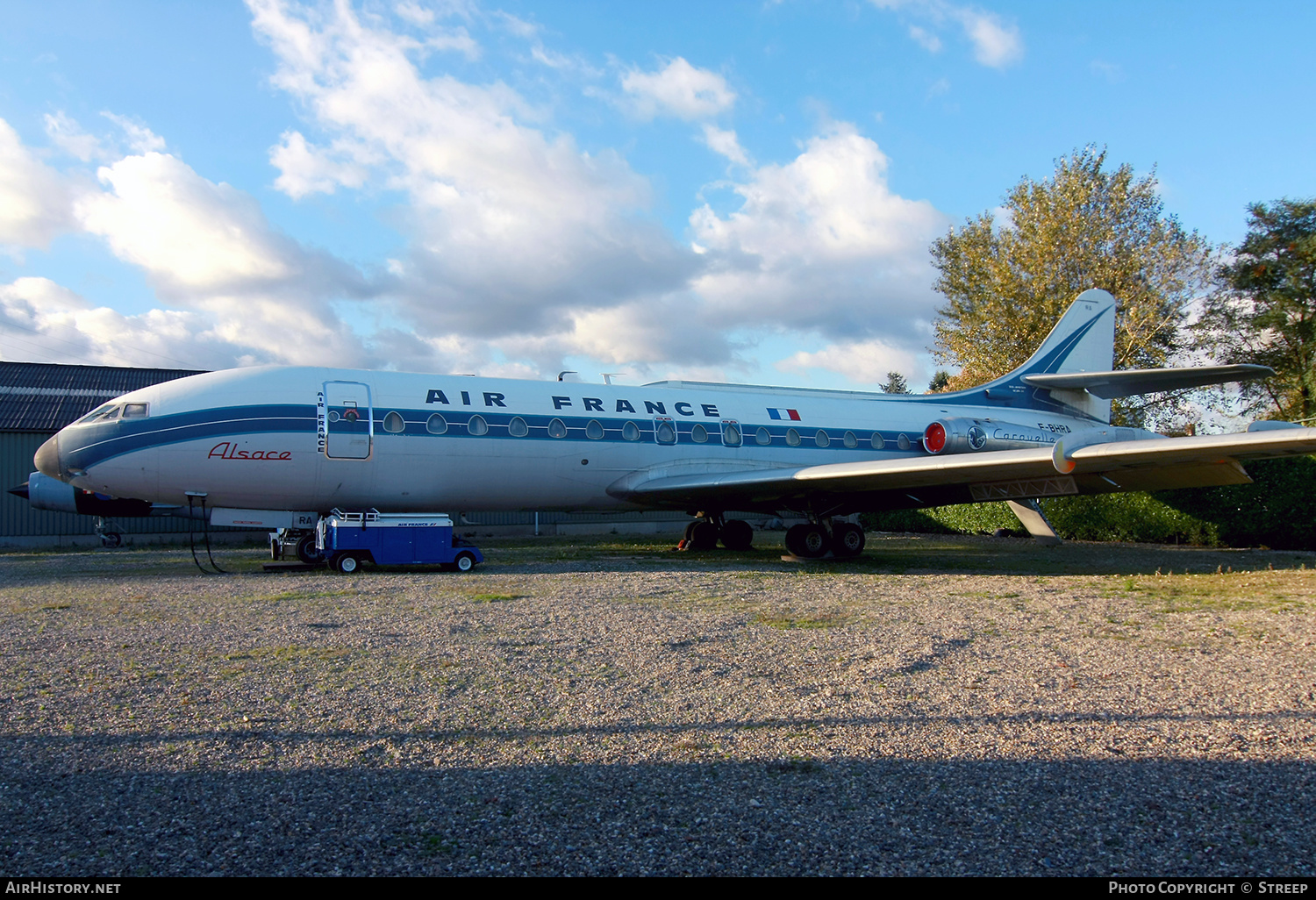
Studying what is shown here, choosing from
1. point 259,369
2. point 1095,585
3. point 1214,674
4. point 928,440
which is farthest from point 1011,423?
point 259,369

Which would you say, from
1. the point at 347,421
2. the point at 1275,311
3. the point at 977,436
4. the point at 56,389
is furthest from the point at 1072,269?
the point at 56,389

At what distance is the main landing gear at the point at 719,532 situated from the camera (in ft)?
61.7

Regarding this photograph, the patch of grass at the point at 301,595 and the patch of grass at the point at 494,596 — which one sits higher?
the patch of grass at the point at 301,595

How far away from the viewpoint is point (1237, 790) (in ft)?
12.2

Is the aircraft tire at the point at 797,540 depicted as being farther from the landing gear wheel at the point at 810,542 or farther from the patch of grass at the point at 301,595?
the patch of grass at the point at 301,595

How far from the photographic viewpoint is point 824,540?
52.1 ft

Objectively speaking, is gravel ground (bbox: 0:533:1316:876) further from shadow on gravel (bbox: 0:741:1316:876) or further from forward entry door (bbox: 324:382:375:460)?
forward entry door (bbox: 324:382:375:460)

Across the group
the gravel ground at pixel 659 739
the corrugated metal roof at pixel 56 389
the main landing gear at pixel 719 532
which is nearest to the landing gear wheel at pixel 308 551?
the gravel ground at pixel 659 739

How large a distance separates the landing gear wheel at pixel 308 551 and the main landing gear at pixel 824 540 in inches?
336

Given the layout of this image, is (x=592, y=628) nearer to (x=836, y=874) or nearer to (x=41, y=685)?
(x=41, y=685)

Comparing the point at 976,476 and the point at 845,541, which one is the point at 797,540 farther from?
the point at 976,476

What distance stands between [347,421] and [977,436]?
1289 cm

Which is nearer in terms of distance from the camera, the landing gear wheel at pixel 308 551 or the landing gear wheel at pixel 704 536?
the landing gear wheel at pixel 308 551

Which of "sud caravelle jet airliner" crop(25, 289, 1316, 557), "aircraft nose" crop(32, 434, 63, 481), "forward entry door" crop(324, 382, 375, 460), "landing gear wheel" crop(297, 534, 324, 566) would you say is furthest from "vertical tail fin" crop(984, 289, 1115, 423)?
"aircraft nose" crop(32, 434, 63, 481)
